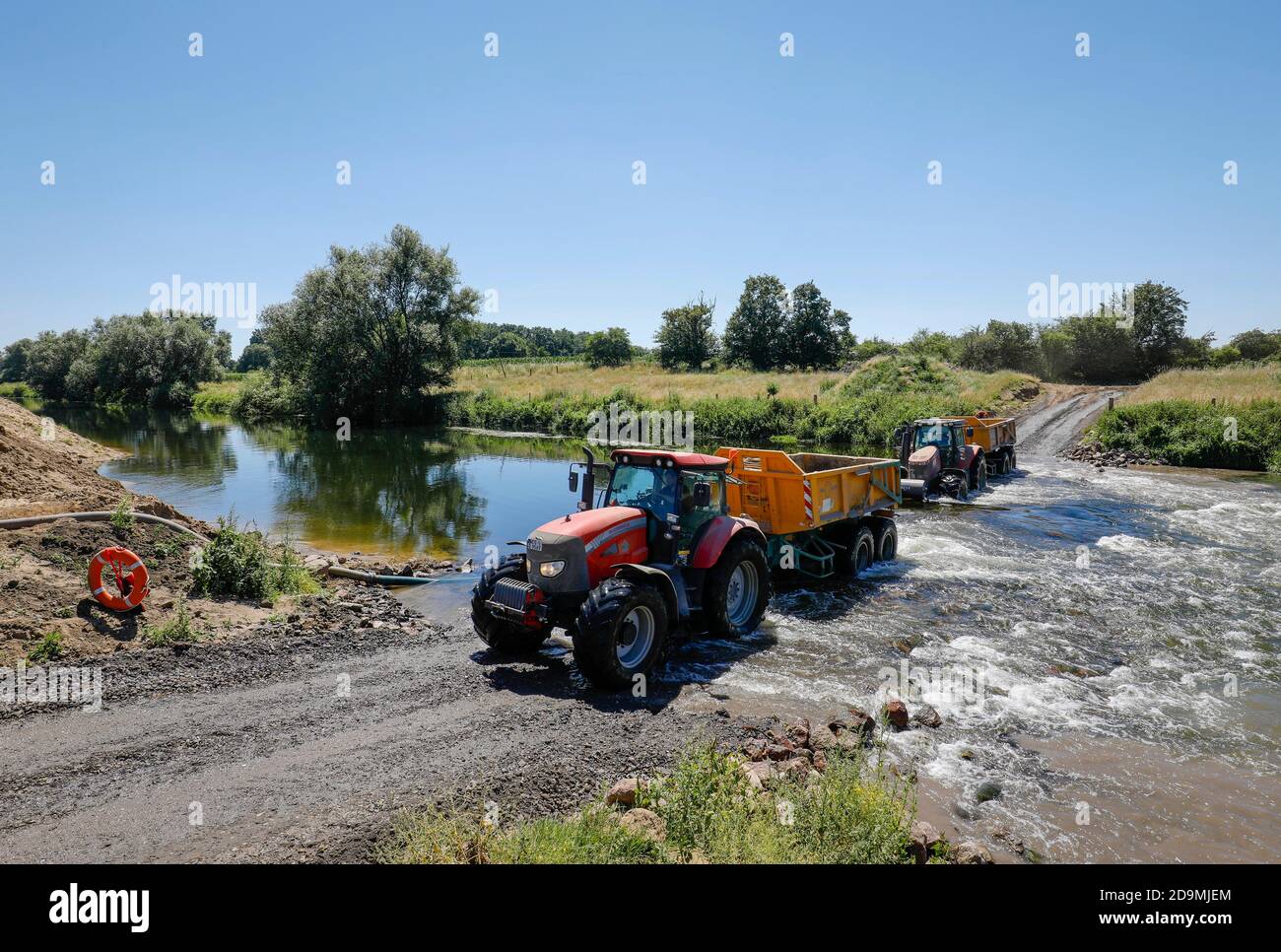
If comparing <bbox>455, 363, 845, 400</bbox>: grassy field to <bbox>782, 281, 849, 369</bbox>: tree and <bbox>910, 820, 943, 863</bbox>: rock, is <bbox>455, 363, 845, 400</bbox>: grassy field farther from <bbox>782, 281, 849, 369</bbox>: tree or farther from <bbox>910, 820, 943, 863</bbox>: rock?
<bbox>910, 820, 943, 863</bbox>: rock

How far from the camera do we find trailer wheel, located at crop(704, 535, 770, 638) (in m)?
9.13

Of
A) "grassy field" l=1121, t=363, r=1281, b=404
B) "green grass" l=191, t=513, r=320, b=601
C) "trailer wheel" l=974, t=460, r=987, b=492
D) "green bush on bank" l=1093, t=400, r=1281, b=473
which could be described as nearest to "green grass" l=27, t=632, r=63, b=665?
"green grass" l=191, t=513, r=320, b=601

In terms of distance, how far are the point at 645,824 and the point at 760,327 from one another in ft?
212

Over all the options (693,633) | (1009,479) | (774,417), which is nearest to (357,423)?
(774,417)

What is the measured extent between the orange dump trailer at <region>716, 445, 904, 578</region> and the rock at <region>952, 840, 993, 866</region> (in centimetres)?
675

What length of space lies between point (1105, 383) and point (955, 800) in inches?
2091

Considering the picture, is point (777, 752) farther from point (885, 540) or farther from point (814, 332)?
point (814, 332)

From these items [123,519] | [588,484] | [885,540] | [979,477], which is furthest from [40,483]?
[979,477]

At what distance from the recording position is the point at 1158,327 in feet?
170

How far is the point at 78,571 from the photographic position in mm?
8953

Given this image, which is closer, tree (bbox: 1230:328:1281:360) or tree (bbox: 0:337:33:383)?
tree (bbox: 1230:328:1281:360)

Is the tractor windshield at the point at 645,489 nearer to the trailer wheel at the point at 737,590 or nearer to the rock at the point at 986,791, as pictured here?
the trailer wheel at the point at 737,590

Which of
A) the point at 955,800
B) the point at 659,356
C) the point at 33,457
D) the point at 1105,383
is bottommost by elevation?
the point at 955,800

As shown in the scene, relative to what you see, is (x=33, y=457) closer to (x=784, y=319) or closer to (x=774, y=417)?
(x=774, y=417)
